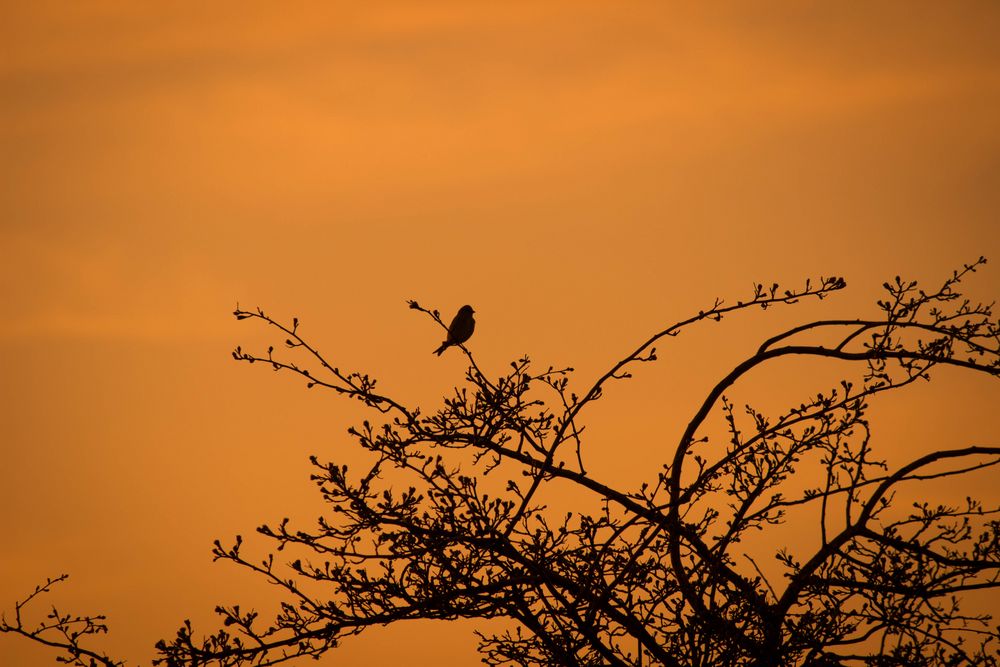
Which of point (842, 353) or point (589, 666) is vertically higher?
point (842, 353)

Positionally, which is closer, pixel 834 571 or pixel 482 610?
pixel 482 610

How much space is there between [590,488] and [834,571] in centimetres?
166

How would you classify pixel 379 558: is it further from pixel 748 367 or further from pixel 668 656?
pixel 748 367

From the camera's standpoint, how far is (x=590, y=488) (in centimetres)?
716

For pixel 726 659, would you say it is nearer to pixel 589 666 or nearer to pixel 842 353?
pixel 589 666

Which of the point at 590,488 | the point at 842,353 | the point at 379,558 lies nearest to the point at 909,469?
the point at 842,353

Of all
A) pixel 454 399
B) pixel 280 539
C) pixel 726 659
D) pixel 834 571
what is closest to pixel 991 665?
pixel 834 571

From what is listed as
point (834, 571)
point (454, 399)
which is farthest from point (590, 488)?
point (834, 571)

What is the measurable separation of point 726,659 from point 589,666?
91cm

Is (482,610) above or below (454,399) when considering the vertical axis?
below

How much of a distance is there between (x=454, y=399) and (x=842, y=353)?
2.39 metres

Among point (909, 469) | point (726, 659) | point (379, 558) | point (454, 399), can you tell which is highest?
point (454, 399)

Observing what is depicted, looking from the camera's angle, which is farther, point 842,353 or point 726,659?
point 842,353

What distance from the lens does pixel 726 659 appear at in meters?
6.80
